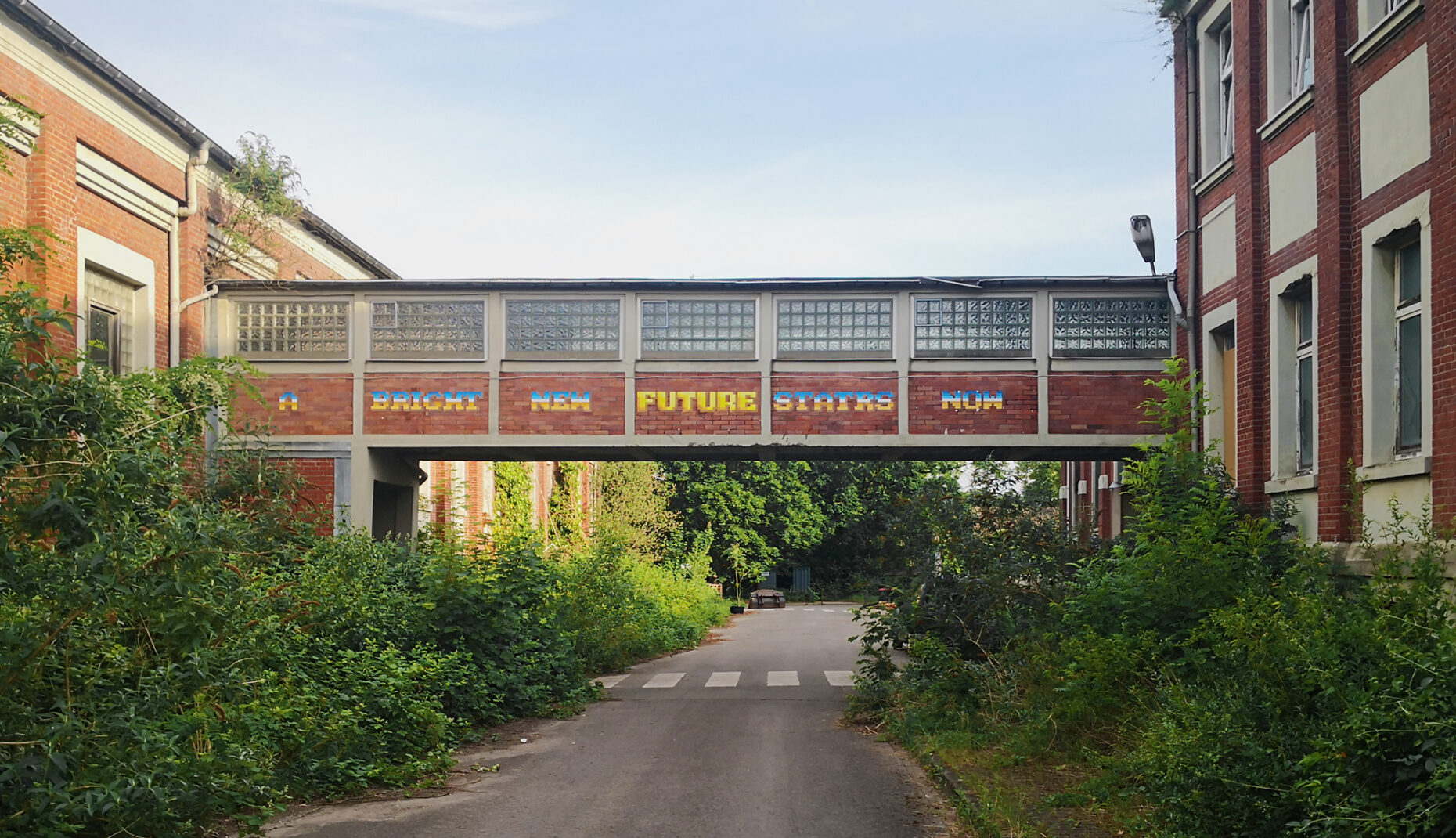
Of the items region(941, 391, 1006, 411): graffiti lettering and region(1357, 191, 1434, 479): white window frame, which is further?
region(941, 391, 1006, 411): graffiti lettering

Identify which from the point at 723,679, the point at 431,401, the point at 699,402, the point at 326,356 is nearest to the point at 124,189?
the point at 326,356

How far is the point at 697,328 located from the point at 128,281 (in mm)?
7617

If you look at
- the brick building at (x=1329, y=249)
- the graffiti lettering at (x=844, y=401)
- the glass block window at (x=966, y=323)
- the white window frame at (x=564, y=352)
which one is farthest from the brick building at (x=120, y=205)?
the brick building at (x=1329, y=249)

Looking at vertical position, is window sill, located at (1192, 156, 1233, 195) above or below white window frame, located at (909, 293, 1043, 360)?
above

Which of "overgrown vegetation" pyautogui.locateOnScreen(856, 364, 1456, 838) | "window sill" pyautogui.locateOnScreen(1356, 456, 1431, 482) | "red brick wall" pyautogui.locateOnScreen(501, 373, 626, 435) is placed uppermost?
"red brick wall" pyautogui.locateOnScreen(501, 373, 626, 435)

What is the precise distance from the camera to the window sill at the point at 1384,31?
982cm

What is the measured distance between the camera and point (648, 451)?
712 inches

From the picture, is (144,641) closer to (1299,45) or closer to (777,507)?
(1299,45)

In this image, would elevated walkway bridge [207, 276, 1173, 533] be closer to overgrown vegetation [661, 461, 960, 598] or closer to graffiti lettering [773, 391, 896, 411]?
graffiti lettering [773, 391, 896, 411]

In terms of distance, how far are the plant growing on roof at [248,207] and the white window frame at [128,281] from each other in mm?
1652

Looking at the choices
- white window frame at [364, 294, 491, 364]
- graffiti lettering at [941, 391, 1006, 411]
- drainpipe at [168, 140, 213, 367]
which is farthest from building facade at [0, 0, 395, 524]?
graffiti lettering at [941, 391, 1006, 411]

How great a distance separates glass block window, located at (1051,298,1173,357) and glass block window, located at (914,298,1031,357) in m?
0.52

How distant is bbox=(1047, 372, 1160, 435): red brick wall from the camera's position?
17125mm

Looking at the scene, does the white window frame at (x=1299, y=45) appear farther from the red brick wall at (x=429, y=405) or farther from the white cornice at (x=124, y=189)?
the white cornice at (x=124, y=189)
